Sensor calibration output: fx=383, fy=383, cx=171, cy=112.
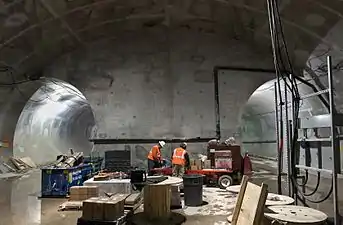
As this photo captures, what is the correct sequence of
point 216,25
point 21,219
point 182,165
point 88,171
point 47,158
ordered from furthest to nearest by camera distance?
point 47,158
point 216,25
point 88,171
point 182,165
point 21,219

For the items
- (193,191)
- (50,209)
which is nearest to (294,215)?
(193,191)

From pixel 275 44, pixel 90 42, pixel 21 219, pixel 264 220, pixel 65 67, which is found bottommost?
pixel 21 219

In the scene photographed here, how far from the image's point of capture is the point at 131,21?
13391mm

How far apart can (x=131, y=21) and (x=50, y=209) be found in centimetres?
743

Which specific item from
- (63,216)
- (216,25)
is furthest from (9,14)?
(216,25)

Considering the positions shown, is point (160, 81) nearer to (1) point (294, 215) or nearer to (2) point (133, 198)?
(2) point (133, 198)

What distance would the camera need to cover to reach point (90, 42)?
47.3ft

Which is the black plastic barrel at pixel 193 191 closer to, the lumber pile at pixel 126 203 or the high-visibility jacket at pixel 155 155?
the lumber pile at pixel 126 203

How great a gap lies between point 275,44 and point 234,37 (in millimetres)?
8268

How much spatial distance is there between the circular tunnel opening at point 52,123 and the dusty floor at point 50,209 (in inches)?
211

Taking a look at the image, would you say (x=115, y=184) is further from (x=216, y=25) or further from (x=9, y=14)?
(x=216, y=25)

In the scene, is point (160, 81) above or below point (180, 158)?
above

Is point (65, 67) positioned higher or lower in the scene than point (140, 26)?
lower

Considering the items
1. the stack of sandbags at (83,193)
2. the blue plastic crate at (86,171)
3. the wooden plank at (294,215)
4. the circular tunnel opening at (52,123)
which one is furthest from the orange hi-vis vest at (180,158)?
the circular tunnel opening at (52,123)
